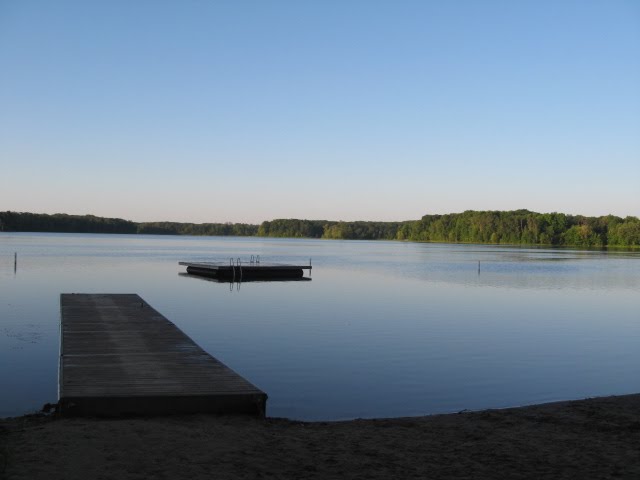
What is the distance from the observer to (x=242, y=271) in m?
36.3

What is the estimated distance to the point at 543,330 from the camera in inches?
720

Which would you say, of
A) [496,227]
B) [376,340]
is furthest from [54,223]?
[376,340]

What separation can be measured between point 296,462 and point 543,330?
13.6 metres

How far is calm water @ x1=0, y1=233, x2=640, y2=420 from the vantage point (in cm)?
1027

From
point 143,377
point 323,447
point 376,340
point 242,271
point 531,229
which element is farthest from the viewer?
point 531,229

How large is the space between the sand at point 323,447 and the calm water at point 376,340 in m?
1.52

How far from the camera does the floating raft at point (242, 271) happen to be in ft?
117

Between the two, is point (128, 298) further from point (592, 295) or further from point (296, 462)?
point (592, 295)

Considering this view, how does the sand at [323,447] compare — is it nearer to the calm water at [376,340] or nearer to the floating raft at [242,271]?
the calm water at [376,340]

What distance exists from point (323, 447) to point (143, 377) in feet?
10.4

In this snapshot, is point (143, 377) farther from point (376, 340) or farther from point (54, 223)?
point (54, 223)

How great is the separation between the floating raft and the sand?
27716 mm

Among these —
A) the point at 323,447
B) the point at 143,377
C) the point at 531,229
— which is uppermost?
the point at 531,229

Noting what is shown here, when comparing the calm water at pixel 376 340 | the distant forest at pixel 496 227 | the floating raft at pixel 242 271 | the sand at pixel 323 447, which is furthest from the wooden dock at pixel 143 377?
the distant forest at pixel 496 227
